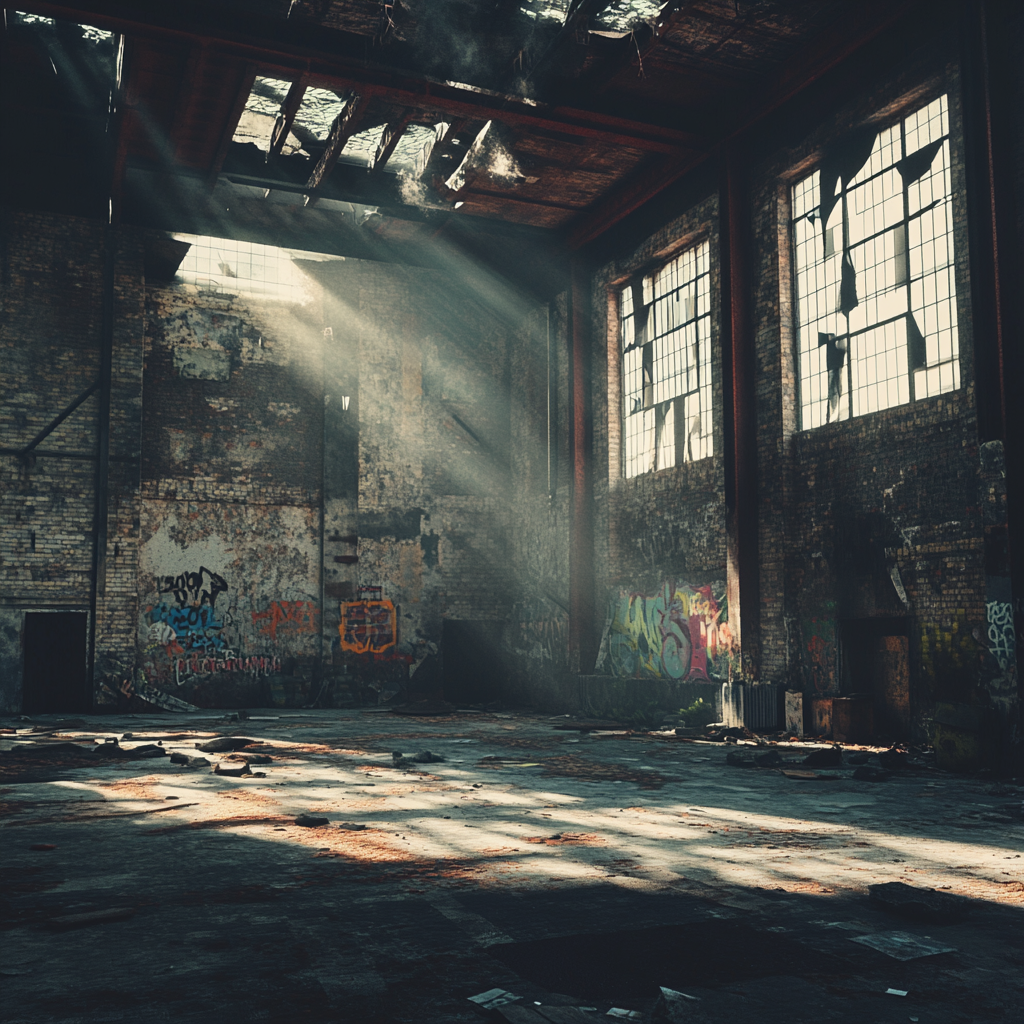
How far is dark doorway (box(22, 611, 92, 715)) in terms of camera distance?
16.0m

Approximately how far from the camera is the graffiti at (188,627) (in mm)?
16906

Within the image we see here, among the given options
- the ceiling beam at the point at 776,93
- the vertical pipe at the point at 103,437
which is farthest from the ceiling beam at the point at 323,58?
the vertical pipe at the point at 103,437

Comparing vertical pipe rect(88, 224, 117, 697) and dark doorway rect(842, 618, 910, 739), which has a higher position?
vertical pipe rect(88, 224, 117, 697)

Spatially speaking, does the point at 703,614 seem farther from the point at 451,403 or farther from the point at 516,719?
the point at 451,403

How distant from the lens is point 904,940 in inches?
140

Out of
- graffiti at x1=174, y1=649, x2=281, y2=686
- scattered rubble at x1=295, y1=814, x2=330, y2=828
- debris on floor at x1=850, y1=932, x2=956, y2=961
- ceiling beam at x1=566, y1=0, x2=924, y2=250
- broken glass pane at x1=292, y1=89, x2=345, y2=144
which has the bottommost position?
scattered rubble at x1=295, y1=814, x2=330, y2=828

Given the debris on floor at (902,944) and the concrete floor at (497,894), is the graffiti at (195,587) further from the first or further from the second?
the debris on floor at (902,944)

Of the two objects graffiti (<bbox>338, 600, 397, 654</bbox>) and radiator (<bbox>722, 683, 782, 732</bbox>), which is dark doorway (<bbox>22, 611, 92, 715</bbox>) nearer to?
graffiti (<bbox>338, 600, 397, 654</bbox>)

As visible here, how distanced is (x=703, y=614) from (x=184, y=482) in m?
9.76

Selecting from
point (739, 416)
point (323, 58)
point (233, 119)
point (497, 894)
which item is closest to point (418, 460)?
point (233, 119)

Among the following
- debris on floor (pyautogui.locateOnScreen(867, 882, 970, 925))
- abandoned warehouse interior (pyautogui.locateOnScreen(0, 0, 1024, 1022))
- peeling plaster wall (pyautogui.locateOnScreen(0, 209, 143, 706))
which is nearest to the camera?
debris on floor (pyautogui.locateOnScreen(867, 882, 970, 925))

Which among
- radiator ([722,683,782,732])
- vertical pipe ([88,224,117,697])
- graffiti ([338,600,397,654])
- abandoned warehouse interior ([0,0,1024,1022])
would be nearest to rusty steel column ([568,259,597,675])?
abandoned warehouse interior ([0,0,1024,1022])

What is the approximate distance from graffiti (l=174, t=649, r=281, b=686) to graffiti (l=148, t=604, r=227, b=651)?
0.64 ft

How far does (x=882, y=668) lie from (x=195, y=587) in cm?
1186
